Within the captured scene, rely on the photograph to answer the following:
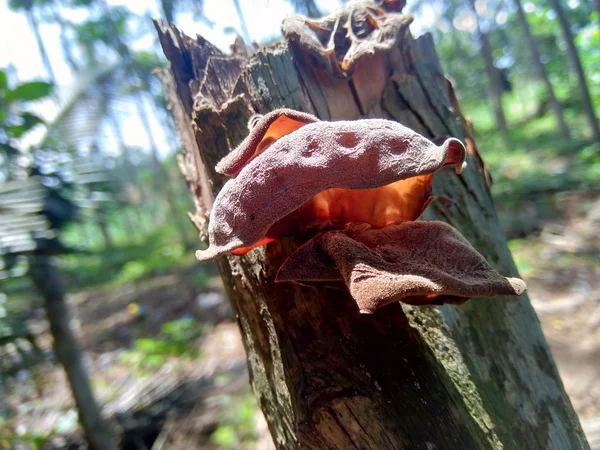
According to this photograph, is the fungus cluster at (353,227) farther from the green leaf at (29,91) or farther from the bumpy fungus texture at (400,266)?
the green leaf at (29,91)

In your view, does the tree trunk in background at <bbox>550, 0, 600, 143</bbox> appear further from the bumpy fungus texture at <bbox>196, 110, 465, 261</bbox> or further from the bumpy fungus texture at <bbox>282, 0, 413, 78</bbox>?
the bumpy fungus texture at <bbox>196, 110, 465, 261</bbox>

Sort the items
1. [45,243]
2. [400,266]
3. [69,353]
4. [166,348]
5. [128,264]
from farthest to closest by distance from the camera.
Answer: [128,264] → [166,348] → [69,353] → [45,243] → [400,266]

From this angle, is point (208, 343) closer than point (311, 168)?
No

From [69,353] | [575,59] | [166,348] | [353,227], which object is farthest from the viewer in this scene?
[575,59]

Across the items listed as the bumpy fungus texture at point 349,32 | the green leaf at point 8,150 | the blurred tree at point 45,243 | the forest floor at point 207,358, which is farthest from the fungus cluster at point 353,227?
the forest floor at point 207,358

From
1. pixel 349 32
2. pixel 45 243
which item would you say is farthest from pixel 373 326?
pixel 45 243

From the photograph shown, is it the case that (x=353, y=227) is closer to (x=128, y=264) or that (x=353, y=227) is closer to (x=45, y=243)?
(x=45, y=243)
